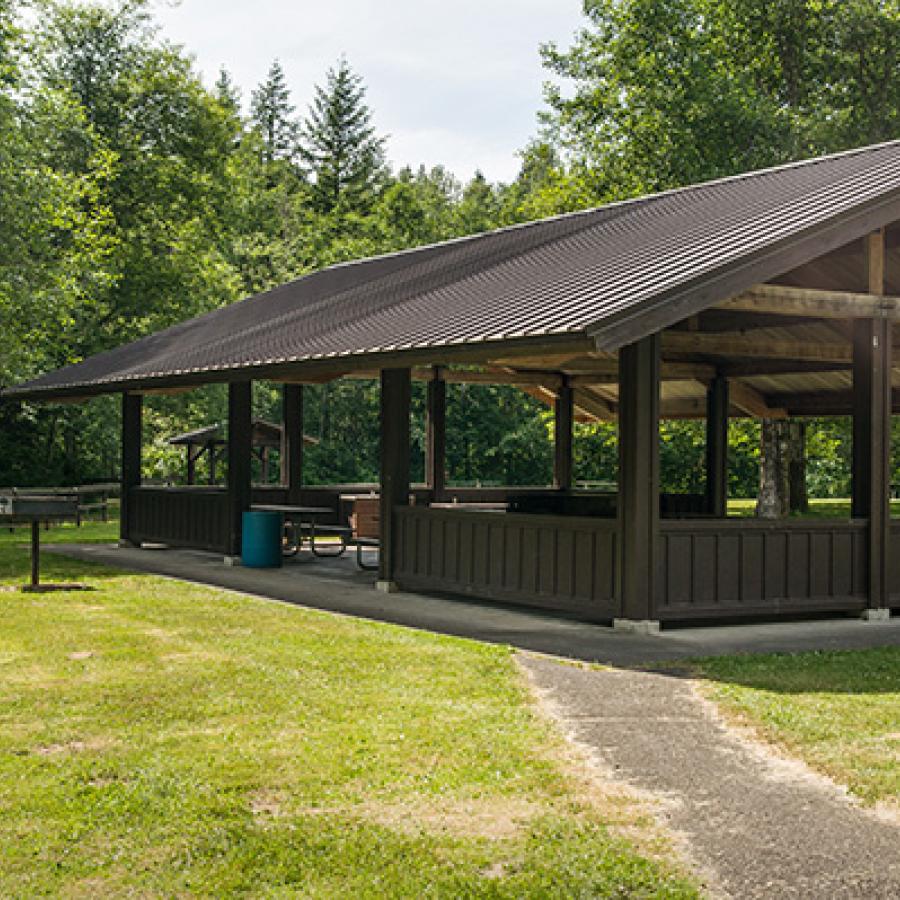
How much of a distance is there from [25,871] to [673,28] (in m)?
30.5

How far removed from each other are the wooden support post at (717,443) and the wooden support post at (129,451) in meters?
8.82

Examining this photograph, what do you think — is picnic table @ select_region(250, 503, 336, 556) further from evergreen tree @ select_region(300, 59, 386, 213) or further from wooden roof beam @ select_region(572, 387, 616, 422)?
evergreen tree @ select_region(300, 59, 386, 213)

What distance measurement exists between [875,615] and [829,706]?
4.76 meters

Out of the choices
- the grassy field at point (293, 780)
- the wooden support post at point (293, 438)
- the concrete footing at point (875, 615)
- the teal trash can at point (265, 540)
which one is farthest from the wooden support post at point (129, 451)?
the concrete footing at point (875, 615)

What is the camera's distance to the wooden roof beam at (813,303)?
11.3 m

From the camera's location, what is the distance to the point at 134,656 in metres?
9.27

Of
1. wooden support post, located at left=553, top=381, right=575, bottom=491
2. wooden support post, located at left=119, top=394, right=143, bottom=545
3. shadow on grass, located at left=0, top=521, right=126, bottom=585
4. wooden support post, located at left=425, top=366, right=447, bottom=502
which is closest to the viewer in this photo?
shadow on grass, located at left=0, top=521, right=126, bottom=585

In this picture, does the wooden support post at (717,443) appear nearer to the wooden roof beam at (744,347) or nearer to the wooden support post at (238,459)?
the wooden roof beam at (744,347)

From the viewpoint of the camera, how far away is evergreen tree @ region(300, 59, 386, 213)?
2173 inches

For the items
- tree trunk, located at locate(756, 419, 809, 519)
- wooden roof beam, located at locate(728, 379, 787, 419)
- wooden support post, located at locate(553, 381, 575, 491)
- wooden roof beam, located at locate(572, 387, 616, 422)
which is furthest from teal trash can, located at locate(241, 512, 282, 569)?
tree trunk, located at locate(756, 419, 809, 519)

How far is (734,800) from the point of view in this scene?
5.72 metres

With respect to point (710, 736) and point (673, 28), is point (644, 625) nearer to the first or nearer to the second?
point (710, 736)

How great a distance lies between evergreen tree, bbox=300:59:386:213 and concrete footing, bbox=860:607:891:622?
147 feet

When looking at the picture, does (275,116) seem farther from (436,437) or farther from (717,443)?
(717,443)
